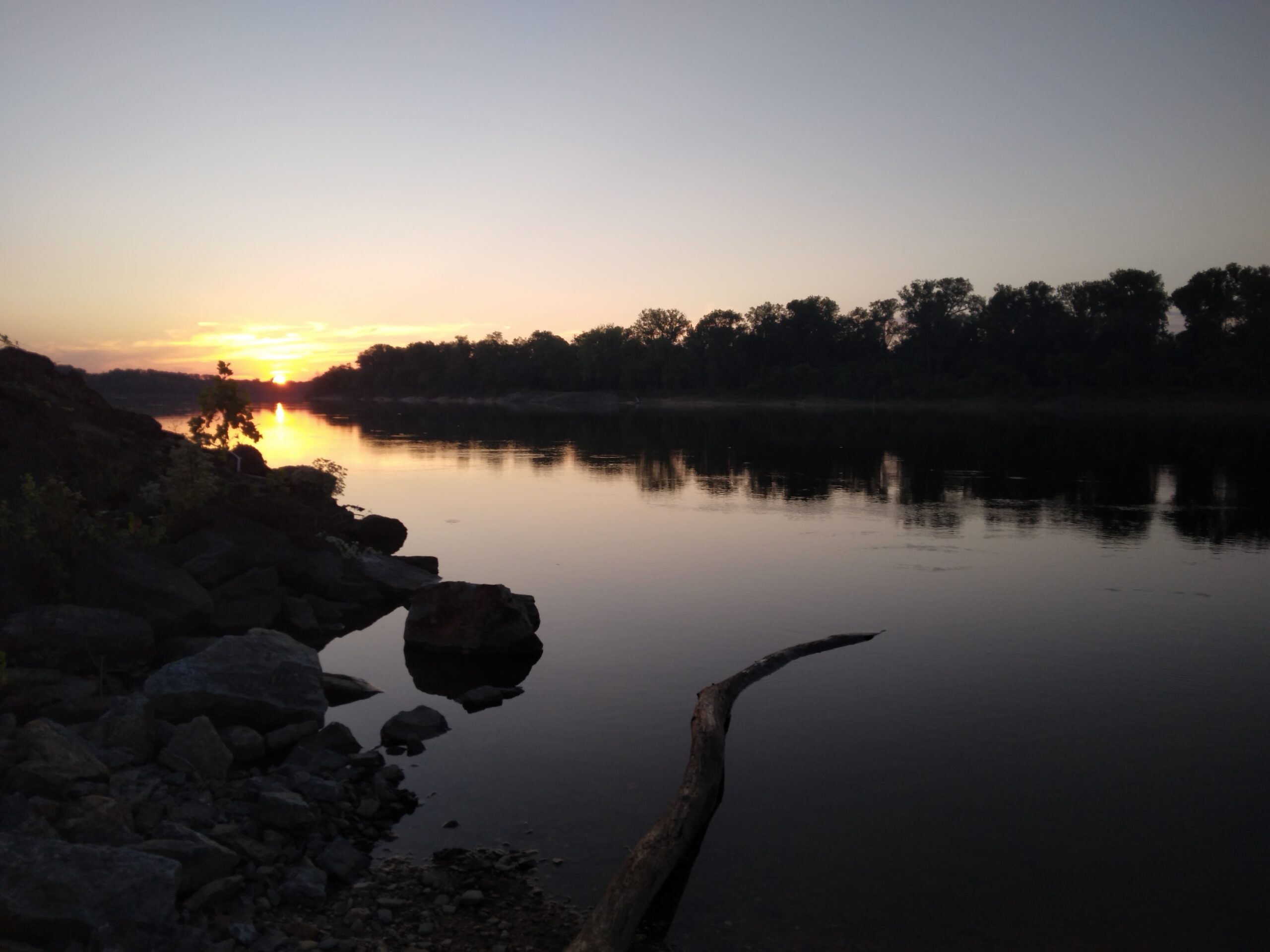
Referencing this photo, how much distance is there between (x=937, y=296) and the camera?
497 ft

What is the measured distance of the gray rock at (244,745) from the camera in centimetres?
1091

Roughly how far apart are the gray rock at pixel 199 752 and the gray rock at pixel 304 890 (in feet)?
7.37

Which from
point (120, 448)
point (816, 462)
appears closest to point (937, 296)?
point (816, 462)

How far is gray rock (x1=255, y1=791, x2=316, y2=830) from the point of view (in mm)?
8984

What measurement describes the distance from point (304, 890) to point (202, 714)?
429cm

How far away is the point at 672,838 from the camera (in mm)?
8711

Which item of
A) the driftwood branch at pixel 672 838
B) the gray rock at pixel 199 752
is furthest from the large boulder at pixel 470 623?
the gray rock at pixel 199 752

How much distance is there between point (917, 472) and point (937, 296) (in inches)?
4530

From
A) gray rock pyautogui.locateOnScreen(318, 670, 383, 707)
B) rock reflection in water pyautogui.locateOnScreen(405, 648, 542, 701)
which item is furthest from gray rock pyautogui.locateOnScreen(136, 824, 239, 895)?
rock reflection in water pyautogui.locateOnScreen(405, 648, 542, 701)

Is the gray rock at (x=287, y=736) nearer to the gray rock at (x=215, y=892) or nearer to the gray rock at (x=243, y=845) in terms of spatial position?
the gray rock at (x=243, y=845)

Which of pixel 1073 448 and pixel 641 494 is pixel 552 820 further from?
pixel 1073 448

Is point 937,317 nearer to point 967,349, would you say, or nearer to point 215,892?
point 967,349

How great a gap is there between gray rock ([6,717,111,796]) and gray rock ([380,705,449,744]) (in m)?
3.79

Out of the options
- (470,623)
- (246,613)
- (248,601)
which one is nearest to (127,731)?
(246,613)
